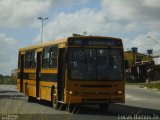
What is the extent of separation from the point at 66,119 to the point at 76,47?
30.9 feet

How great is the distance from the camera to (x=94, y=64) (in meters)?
20.7

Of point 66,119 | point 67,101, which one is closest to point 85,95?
point 67,101

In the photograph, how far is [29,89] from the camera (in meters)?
27.8

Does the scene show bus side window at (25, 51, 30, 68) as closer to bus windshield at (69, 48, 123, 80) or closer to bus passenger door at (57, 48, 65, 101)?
bus passenger door at (57, 48, 65, 101)

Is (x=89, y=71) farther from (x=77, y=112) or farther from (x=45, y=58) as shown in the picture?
(x=45, y=58)

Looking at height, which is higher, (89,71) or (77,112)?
(89,71)

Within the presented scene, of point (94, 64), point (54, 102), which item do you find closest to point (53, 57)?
point (54, 102)

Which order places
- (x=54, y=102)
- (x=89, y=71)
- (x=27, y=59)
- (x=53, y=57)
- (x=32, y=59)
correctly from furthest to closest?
1. (x=27, y=59)
2. (x=32, y=59)
3. (x=53, y=57)
4. (x=54, y=102)
5. (x=89, y=71)

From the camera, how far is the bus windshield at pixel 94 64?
20.5 meters

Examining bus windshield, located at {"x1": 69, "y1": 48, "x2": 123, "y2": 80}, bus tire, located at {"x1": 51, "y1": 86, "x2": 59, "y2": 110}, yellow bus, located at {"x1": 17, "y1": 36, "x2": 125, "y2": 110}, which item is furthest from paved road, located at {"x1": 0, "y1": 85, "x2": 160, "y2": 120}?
bus windshield, located at {"x1": 69, "y1": 48, "x2": 123, "y2": 80}

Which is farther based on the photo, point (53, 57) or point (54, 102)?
point (53, 57)

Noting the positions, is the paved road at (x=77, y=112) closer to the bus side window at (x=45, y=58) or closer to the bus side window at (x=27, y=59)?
the bus side window at (x=45, y=58)

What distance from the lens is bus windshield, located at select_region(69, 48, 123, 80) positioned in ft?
67.4

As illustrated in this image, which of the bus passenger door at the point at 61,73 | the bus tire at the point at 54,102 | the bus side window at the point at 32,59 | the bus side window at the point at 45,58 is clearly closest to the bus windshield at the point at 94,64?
the bus passenger door at the point at 61,73
